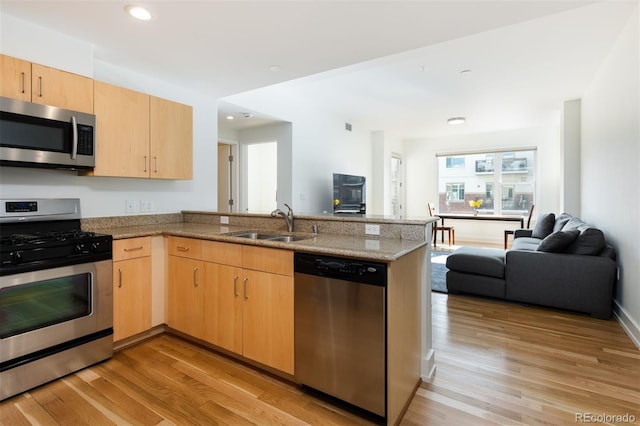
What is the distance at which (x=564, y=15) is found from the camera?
8.91 feet

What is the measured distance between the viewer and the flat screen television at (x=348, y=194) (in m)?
5.86

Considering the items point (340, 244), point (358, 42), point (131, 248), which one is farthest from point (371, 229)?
point (131, 248)

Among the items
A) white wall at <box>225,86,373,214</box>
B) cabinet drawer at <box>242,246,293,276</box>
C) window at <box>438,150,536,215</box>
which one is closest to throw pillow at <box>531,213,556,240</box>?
window at <box>438,150,536,215</box>

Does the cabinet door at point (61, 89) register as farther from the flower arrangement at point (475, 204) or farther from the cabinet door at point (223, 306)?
the flower arrangement at point (475, 204)

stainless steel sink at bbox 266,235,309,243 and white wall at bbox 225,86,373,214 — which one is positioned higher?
white wall at bbox 225,86,373,214

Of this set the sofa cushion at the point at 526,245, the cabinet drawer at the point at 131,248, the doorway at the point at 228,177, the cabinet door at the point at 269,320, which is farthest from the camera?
the doorway at the point at 228,177

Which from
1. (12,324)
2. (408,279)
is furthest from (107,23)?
(408,279)

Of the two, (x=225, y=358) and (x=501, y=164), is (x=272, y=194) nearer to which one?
(x=225, y=358)

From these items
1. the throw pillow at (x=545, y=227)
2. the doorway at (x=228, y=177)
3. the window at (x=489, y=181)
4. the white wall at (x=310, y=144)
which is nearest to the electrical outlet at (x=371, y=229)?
the white wall at (x=310, y=144)

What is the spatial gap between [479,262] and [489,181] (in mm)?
5099

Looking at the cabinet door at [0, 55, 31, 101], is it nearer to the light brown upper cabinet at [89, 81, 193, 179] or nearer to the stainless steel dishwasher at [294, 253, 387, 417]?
the light brown upper cabinet at [89, 81, 193, 179]

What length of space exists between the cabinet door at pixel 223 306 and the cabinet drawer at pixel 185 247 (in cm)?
15

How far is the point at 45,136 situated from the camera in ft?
7.36

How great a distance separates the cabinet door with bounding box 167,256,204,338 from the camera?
2.54m
